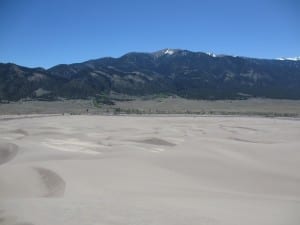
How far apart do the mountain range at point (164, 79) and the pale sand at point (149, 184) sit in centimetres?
7962

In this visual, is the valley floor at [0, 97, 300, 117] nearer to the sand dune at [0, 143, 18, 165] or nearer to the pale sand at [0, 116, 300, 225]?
the sand dune at [0, 143, 18, 165]

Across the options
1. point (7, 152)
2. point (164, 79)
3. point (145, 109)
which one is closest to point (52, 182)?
point (7, 152)

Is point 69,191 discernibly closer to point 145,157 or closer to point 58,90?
point 145,157

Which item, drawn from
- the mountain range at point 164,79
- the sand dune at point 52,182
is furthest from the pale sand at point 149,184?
the mountain range at point 164,79

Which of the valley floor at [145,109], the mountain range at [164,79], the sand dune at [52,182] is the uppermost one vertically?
the mountain range at [164,79]

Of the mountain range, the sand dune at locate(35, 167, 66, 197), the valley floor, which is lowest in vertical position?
the sand dune at locate(35, 167, 66, 197)

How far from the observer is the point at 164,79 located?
153000 millimetres

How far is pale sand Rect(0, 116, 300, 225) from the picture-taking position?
8.88 metres

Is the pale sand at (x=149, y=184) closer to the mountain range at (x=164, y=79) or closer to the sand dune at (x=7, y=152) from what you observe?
the sand dune at (x=7, y=152)

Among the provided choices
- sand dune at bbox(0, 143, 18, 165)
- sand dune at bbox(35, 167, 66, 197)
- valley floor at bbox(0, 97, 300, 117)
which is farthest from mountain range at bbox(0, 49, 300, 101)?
sand dune at bbox(35, 167, 66, 197)

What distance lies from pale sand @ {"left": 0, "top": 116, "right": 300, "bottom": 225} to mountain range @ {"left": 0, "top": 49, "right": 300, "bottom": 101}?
3135 inches

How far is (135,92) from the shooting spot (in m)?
126

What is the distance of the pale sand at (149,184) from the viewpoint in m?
A: 8.88

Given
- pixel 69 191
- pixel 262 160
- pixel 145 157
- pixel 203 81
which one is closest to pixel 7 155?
pixel 145 157
